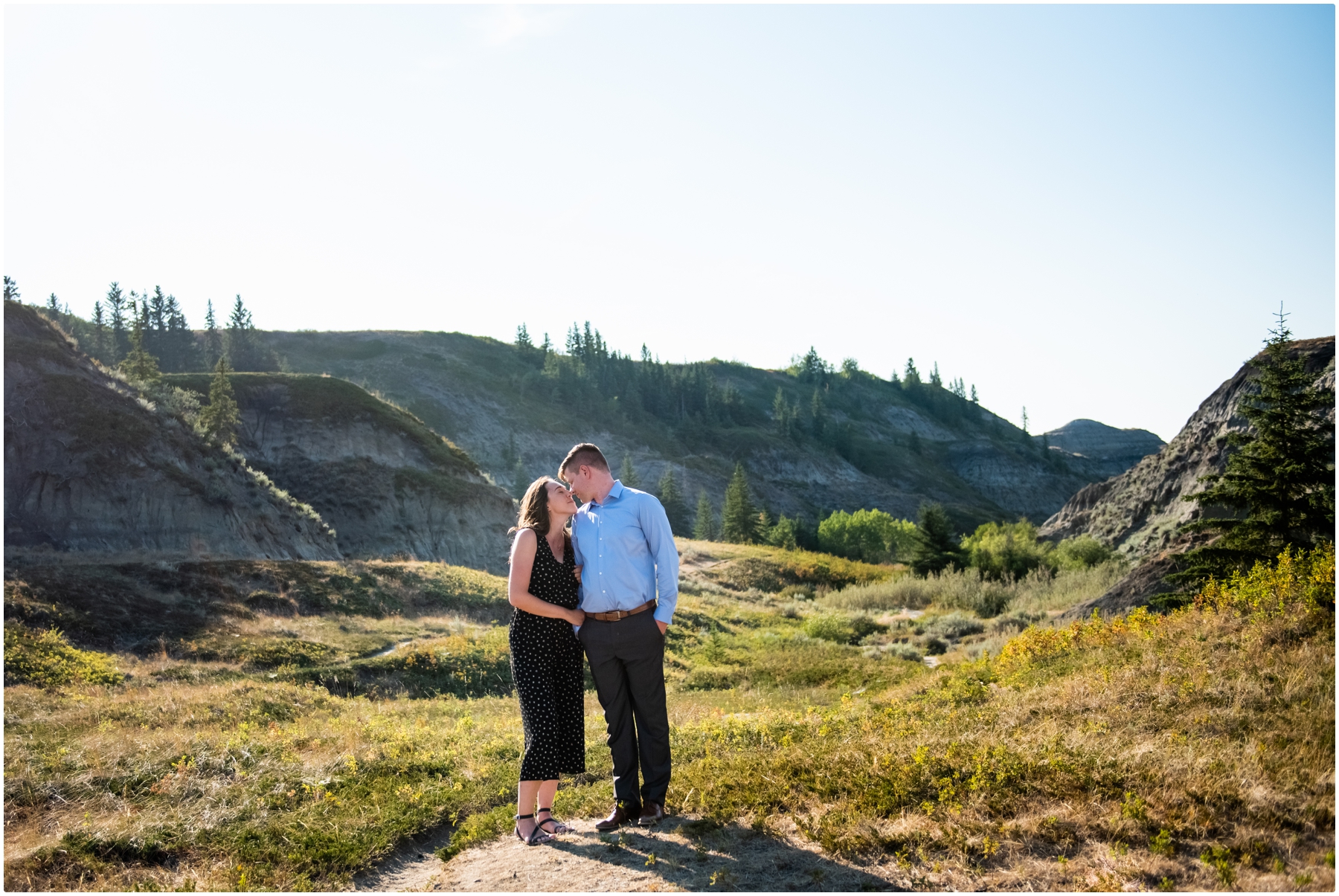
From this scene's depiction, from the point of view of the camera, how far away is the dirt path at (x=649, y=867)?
491cm

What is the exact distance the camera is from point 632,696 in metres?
5.95

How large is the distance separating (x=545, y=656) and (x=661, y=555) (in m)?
1.13

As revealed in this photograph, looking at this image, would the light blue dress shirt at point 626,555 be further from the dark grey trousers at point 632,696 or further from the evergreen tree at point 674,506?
the evergreen tree at point 674,506

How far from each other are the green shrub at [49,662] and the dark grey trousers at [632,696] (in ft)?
42.3

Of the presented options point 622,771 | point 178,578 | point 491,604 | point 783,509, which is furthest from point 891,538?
point 622,771

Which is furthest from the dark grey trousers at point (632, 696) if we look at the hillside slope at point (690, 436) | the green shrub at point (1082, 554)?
the hillside slope at point (690, 436)

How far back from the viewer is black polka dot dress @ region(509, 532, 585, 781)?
233 inches

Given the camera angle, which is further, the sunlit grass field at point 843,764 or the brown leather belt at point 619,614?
the brown leather belt at point 619,614

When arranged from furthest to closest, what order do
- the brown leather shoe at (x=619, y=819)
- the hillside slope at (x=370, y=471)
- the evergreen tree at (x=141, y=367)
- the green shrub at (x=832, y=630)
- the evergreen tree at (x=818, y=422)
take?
the evergreen tree at (x=818, y=422) → the hillside slope at (x=370, y=471) → the evergreen tree at (x=141, y=367) → the green shrub at (x=832, y=630) → the brown leather shoe at (x=619, y=819)

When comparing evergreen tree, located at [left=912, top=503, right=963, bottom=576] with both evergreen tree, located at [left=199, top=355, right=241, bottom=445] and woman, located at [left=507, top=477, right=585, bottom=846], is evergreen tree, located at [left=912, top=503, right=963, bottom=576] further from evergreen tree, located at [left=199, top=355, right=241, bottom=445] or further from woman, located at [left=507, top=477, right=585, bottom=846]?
evergreen tree, located at [left=199, top=355, right=241, bottom=445]

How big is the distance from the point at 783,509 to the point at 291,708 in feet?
287

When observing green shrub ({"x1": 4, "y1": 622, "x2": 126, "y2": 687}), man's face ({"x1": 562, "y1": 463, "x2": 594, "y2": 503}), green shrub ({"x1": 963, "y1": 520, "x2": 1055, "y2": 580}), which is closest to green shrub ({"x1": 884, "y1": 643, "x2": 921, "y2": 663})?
green shrub ({"x1": 963, "y1": 520, "x2": 1055, "y2": 580})

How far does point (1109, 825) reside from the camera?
16.0 ft

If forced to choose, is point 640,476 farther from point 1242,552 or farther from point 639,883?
point 639,883
